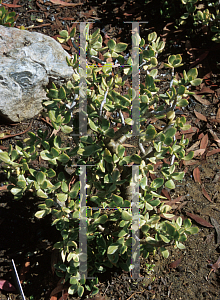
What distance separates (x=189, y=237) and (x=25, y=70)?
198cm

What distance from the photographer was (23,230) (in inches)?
93.4

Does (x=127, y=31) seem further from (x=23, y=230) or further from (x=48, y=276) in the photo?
(x=48, y=276)

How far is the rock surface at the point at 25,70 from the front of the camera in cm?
267

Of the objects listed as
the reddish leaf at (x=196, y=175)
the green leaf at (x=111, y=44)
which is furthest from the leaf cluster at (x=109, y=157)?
the reddish leaf at (x=196, y=175)

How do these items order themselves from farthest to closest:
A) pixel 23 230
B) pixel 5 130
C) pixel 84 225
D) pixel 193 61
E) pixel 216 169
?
pixel 193 61
pixel 5 130
pixel 216 169
pixel 23 230
pixel 84 225

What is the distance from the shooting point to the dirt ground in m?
2.14

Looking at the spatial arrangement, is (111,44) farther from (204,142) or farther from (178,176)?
(204,142)

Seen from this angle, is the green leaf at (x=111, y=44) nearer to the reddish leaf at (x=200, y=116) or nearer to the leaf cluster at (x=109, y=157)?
the leaf cluster at (x=109, y=157)

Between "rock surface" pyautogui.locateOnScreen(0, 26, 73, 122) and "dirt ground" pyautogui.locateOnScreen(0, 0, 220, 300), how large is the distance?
0.19 m

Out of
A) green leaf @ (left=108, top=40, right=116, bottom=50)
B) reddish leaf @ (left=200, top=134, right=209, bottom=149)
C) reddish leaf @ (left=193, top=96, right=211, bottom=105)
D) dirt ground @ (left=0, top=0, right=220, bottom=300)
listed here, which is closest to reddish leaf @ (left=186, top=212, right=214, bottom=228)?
dirt ground @ (left=0, top=0, right=220, bottom=300)

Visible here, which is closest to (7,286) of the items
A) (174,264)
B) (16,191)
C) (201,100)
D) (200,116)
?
(16,191)

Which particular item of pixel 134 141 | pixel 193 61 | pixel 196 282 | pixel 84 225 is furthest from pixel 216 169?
pixel 84 225

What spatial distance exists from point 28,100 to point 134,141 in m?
1.07

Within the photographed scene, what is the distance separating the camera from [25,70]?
265 cm
